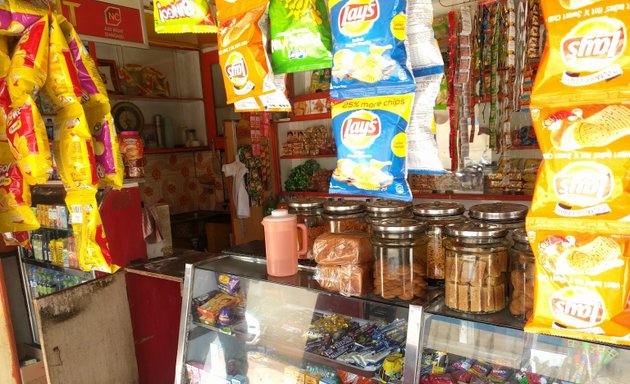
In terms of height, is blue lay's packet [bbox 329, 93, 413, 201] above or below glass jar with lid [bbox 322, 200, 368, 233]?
above

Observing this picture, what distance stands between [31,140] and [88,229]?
369 millimetres

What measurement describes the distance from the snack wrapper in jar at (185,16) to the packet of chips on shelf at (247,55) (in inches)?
1.7

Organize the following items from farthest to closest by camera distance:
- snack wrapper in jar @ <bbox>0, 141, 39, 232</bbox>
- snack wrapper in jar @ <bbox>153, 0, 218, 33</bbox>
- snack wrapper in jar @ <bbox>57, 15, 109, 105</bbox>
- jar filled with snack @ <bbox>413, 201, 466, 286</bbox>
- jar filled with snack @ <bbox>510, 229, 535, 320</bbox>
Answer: snack wrapper in jar @ <bbox>0, 141, 39, 232</bbox> → snack wrapper in jar @ <bbox>57, 15, 109, 105</bbox> → snack wrapper in jar @ <bbox>153, 0, 218, 33</bbox> → jar filled with snack @ <bbox>413, 201, 466, 286</bbox> → jar filled with snack @ <bbox>510, 229, 535, 320</bbox>

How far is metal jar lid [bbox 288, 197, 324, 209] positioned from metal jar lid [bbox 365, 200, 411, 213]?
0.19 metres

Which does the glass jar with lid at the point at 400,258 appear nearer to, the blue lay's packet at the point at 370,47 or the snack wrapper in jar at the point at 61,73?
the blue lay's packet at the point at 370,47

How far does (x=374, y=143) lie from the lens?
116 cm

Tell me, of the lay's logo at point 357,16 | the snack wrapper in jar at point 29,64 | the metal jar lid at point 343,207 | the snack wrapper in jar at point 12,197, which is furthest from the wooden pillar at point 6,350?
the lay's logo at point 357,16

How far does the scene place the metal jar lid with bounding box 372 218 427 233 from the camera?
1162 mm

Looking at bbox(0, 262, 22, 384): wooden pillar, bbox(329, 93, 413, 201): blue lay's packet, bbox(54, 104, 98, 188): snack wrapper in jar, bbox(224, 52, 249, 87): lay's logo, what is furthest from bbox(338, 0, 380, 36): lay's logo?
bbox(0, 262, 22, 384): wooden pillar

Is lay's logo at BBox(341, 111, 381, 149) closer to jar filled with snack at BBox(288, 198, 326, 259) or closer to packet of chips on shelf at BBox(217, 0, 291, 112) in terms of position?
packet of chips on shelf at BBox(217, 0, 291, 112)

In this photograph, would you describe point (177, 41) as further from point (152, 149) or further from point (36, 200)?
point (36, 200)

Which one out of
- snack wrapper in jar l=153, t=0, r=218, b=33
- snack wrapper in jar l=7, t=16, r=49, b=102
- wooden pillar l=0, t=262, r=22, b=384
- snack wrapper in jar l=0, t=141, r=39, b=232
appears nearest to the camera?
snack wrapper in jar l=153, t=0, r=218, b=33

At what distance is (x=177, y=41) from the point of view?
511 centimetres

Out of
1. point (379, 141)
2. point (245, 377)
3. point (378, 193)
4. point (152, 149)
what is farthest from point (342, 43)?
point (152, 149)
